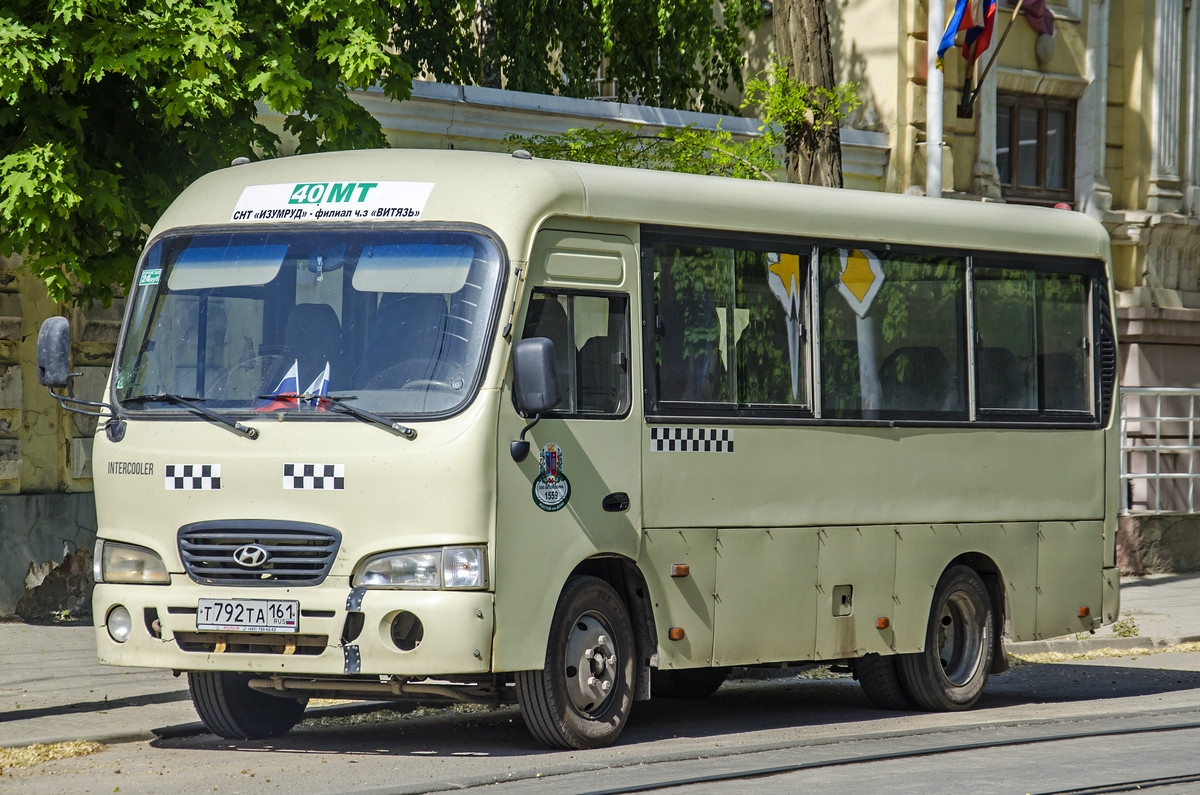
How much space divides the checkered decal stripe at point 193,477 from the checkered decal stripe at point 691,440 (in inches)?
85.7

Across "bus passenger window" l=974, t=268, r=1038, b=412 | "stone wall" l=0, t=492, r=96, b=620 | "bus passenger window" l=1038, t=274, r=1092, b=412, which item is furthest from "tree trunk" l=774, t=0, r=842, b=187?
"stone wall" l=0, t=492, r=96, b=620

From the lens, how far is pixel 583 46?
73.3 ft

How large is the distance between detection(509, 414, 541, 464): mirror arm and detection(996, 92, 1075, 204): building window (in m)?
16.0

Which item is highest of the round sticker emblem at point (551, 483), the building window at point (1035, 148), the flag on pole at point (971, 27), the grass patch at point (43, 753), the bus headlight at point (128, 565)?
the flag on pole at point (971, 27)

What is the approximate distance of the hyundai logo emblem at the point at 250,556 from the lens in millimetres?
8328

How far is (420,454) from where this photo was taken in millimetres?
8141

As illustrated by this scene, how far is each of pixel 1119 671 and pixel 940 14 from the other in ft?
25.9

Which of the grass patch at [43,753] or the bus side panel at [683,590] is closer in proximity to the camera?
the grass patch at [43,753]

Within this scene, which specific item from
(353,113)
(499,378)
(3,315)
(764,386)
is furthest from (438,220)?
(3,315)

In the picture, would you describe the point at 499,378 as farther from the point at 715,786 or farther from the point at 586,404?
the point at 715,786

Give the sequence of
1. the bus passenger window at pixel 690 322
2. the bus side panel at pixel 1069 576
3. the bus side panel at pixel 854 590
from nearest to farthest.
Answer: the bus passenger window at pixel 690 322 < the bus side panel at pixel 854 590 < the bus side panel at pixel 1069 576

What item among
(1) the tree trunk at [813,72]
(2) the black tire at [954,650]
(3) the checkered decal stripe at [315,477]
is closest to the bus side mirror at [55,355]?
(3) the checkered decal stripe at [315,477]

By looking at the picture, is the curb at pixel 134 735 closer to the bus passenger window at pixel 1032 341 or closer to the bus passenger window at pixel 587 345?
the bus passenger window at pixel 587 345

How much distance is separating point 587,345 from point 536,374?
33.1 inches
